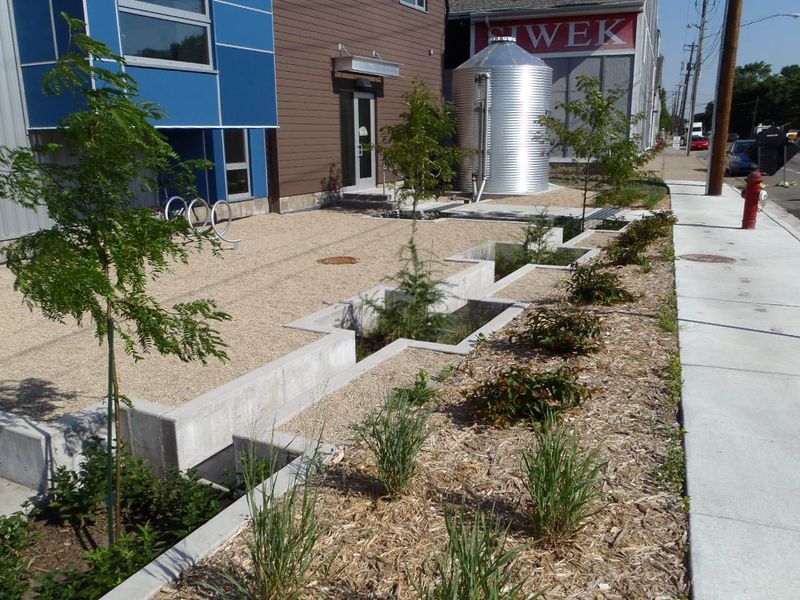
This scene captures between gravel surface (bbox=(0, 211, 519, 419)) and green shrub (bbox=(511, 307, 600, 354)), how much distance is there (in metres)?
1.93

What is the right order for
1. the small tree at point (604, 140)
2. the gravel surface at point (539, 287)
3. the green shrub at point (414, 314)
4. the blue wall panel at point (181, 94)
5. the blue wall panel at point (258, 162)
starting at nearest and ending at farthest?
the green shrub at point (414, 314), the gravel surface at point (539, 287), the blue wall panel at point (181, 94), the small tree at point (604, 140), the blue wall panel at point (258, 162)

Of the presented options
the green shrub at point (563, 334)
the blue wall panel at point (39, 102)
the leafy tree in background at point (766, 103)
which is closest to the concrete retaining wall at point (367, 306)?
the green shrub at point (563, 334)

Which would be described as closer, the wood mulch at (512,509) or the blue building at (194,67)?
the wood mulch at (512,509)

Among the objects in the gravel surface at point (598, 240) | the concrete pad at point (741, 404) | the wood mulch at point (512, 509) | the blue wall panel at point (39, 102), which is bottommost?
the wood mulch at point (512, 509)

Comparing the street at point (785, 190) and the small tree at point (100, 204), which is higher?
the small tree at point (100, 204)

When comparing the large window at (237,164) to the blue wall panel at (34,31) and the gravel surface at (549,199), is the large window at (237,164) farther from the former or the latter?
the gravel surface at (549,199)

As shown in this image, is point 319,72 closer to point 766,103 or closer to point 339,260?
point 339,260

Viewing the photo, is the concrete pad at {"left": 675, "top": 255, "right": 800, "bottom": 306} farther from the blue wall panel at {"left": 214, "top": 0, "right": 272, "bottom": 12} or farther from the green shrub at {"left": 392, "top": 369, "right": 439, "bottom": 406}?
the blue wall panel at {"left": 214, "top": 0, "right": 272, "bottom": 12}

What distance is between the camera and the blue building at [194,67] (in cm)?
998

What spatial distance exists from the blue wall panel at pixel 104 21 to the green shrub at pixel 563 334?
727cm

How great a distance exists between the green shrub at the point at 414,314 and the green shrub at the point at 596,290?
4.67 feet

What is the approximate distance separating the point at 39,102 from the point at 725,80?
15.9 metres

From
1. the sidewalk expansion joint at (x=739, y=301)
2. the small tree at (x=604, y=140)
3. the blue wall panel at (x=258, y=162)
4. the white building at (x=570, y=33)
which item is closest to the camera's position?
the sidewalk expansion joint at (x=739, y=301)

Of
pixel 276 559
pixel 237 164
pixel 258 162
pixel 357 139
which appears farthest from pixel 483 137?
pixel 276 559
